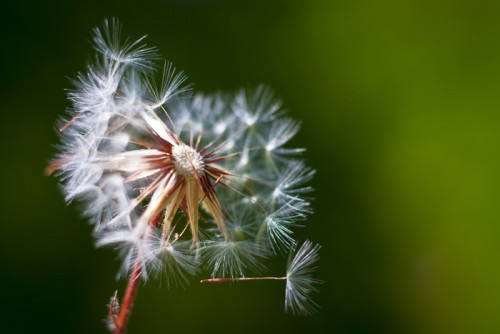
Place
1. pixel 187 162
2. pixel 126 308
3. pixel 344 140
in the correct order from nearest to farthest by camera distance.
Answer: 1. pixel 126 308
2. pixel 187 162
3. pixel 344 140

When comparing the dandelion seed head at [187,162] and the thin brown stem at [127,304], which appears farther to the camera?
the dandelion seed head at [187,162]

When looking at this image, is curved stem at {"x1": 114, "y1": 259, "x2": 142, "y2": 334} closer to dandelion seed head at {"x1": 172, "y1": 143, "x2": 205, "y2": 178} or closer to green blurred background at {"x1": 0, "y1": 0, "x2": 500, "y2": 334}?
dandelion seed head at {"x1": 172, "y1": 143, "x2": 205, "y2": 178}

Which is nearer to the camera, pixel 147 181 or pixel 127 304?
pixel 127 304

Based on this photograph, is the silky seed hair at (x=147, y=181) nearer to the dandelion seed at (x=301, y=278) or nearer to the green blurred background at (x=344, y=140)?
the dandelion seed at (x=301, y=278)

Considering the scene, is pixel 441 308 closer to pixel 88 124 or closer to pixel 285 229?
pixel 285 229

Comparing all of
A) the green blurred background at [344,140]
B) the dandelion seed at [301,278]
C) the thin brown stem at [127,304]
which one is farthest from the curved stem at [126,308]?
the green blurred background at [344,140]

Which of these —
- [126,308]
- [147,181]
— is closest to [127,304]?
[126,308]

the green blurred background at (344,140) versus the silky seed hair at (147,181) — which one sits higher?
the green blurred background at (344,140)

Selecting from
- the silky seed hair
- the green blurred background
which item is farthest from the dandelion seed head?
the green blurred background

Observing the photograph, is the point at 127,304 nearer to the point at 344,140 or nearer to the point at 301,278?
the point at 301,278
